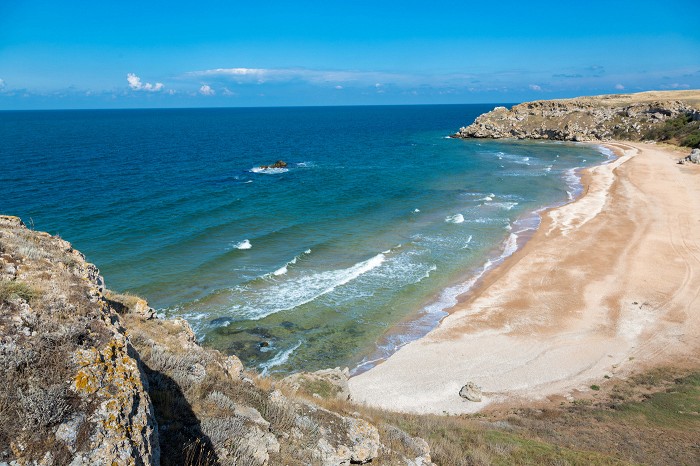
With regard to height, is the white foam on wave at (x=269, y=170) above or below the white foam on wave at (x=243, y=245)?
above

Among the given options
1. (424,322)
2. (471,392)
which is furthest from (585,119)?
(471,392)

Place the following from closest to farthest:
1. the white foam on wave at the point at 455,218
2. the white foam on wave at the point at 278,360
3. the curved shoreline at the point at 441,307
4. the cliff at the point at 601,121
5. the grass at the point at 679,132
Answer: the white foam on wave at the point at 278,360
the curved shoreline at the point at 441,307
the white foam on wave at the point at 455,218
the grass at the point at 679,132
the cliff at the point at 601,121

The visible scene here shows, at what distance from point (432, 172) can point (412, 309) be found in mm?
48975

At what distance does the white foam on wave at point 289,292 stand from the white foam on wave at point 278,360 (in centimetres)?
385

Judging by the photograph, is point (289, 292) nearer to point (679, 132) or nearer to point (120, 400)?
point (120, 400)

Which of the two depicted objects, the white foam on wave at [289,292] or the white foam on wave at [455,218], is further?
the white foam on wave at [455,218]

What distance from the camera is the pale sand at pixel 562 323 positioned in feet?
68.0

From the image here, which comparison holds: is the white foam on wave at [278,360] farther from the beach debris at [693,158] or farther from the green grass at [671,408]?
the beach debris at [693,158]

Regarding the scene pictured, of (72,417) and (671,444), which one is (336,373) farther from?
(72,417)

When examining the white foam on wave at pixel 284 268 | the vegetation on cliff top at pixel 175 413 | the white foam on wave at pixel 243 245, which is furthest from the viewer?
the white foam on wave at pixel 243 245

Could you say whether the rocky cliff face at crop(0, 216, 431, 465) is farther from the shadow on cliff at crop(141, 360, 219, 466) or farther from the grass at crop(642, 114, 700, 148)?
the grass at crop(642, 114, 700, 148)

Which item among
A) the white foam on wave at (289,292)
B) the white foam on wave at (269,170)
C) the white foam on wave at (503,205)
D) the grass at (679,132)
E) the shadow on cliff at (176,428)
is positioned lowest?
the white foam on wave at (289,292)

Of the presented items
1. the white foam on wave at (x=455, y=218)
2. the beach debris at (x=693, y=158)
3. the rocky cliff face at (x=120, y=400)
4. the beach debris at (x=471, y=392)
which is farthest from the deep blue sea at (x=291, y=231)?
the beach debris at (x=693, y=158)

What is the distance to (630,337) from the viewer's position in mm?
23984
